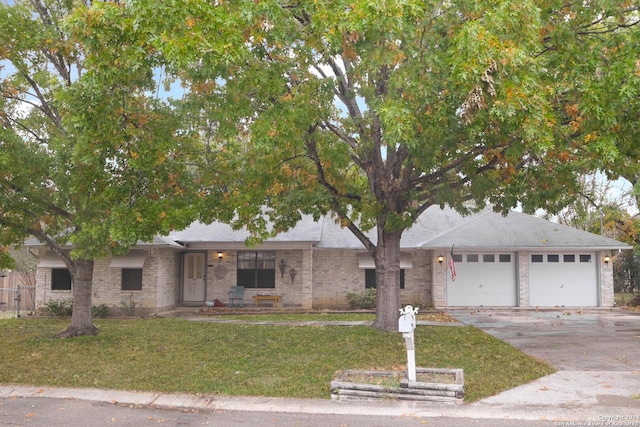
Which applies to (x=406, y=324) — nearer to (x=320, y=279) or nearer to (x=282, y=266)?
(x=320, y=279)

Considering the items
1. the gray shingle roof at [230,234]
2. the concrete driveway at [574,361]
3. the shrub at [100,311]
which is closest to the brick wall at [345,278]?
the gray shingle roof at [230,234]

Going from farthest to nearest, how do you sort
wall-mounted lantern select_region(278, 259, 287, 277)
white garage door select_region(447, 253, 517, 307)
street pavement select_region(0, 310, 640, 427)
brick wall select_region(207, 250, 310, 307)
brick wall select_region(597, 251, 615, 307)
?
wall-mounted lantern select_region(278, 259, 287, 277), brick wall select_region(207, 250, 310, 307), white garage door select_region(447, 253, 517, 307), brick wall select_region(597, 251, 615, 307), street pavement select_region(0, 310, 640, 427)

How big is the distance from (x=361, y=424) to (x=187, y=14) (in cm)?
643

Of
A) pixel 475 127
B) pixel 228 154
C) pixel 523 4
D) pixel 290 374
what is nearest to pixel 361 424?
pixel 290 374

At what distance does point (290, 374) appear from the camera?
409 inches

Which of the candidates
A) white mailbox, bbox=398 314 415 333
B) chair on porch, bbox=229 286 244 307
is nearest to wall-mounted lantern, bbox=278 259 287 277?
chair on porch, bbox=229 286 244 307

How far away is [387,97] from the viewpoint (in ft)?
36.9

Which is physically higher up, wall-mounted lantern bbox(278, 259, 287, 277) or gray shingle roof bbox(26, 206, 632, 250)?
gray shingle roof bbox(26, 206, 632, 250)

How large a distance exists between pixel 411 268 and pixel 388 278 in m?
7.53

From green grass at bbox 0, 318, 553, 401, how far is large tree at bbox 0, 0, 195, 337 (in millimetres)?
2114

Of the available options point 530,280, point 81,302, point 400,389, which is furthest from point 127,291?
point 530,280

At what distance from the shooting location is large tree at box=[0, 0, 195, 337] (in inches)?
429

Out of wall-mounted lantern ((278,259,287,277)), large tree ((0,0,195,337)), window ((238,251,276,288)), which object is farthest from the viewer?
window ((238,251,276,288))

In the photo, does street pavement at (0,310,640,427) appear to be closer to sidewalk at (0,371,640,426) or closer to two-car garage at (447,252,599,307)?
sidewalk at (0,371,640,426)
